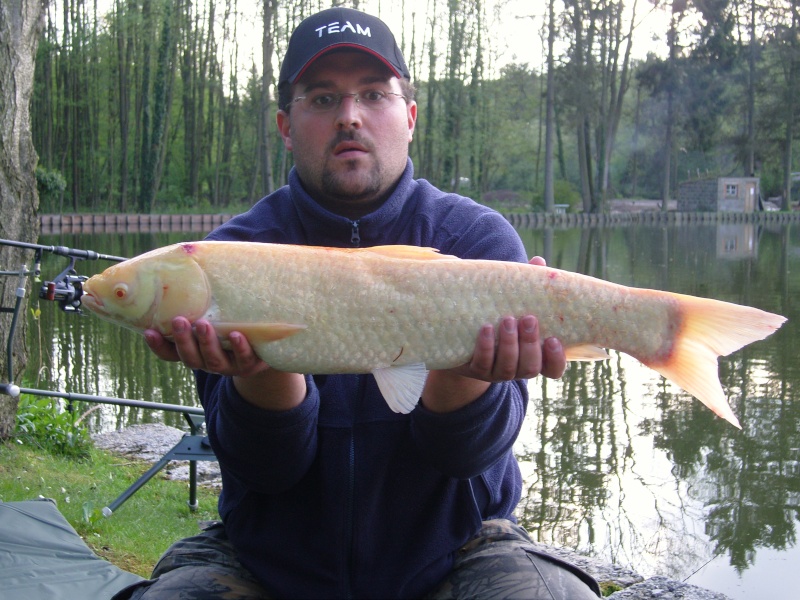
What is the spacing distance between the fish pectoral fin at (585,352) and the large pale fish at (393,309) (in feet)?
0.04

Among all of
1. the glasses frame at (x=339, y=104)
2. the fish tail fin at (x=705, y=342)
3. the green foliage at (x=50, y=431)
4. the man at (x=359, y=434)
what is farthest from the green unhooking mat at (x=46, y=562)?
the fish tail fin at (x=705, y=342)

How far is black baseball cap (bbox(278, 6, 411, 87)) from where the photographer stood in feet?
8.54

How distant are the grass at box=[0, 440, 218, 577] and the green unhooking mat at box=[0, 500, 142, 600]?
0.30 metres

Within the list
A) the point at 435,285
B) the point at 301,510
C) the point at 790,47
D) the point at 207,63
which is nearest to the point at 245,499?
the point at 301,510

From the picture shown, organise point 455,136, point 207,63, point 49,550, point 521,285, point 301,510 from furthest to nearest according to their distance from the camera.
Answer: point 455,136 < point 207,63 < point 49,550 < point 301,510 < point 521,285

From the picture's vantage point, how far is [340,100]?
2652mm

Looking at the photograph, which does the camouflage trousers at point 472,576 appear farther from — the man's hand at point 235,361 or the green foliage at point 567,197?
the green foliage at point 567,197

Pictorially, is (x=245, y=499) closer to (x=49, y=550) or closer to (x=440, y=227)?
(x=440, y=227)

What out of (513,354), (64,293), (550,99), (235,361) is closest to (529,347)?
(513,354)

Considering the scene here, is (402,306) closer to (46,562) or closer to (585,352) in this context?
(585,352)

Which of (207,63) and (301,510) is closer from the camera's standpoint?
(301,510)

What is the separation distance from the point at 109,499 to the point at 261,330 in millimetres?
2999

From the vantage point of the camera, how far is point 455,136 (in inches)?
1713

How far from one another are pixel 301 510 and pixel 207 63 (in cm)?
3968
